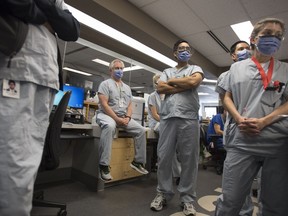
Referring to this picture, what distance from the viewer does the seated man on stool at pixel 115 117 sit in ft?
6.89

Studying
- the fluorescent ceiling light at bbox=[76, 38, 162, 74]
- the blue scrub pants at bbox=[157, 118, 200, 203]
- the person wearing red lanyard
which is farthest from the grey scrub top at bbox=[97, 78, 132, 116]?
the fluorescent ceiling light at bbox=[76, 38, 162, 74]

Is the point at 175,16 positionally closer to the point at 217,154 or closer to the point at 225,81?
the point at 217,154

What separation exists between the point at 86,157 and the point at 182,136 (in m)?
1.26

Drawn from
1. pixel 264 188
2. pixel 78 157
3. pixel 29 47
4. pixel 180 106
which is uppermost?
pixel 29 47

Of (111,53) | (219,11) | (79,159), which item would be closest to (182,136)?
(79,159)

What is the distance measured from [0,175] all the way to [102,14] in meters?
3.05

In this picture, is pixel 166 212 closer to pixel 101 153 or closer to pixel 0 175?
pixel 101 153

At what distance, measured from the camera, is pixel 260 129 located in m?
0.99

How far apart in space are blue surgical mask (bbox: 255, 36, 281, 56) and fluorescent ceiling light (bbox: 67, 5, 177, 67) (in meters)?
2.75

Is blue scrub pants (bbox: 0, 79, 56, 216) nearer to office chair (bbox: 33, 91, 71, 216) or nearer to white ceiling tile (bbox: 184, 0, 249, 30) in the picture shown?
office chair (bbox: 33, 91, 71, 216)

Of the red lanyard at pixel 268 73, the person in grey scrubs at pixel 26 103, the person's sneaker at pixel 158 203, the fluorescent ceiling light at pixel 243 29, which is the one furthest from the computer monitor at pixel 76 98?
the fluorescent ceiling light at pixel 243 29

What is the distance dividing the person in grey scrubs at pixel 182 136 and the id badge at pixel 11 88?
1.24 metres

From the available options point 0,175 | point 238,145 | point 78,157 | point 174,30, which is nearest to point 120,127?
point 78,157

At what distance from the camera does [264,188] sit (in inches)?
40.0
